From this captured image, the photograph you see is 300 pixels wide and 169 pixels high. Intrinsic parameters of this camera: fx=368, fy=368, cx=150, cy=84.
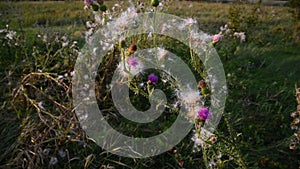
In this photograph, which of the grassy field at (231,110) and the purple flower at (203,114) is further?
the grassy field at (231,110)

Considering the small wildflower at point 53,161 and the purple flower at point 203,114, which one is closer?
the purple flower at point 203,114

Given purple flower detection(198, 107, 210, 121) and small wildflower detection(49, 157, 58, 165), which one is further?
small wildflower detection(49, 157, 58, 165)

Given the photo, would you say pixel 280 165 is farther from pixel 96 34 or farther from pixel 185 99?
pixel 96 34

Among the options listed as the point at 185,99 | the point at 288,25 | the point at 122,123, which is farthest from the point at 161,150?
the point at 288,25

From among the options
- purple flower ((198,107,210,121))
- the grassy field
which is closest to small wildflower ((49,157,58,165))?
the grassy field

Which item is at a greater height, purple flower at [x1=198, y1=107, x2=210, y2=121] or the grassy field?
purple flower at [x1=198, y1=107, x2=210, y2=121]

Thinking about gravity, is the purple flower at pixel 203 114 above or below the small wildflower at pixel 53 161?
above

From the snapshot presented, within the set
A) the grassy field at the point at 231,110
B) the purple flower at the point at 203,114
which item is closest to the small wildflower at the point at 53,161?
the grassy field at the point at 231,110

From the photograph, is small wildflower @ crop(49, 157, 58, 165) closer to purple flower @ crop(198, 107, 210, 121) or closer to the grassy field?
the grassy field

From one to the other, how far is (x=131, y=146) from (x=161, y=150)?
0.57 ft

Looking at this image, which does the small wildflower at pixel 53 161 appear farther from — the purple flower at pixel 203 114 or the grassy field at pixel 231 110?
the purple flower at pixel 203 114

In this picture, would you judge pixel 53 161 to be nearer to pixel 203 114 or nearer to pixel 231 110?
pixel 203 114

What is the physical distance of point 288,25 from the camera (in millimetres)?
5074

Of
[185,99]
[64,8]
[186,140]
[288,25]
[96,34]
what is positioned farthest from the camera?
[64,8]
